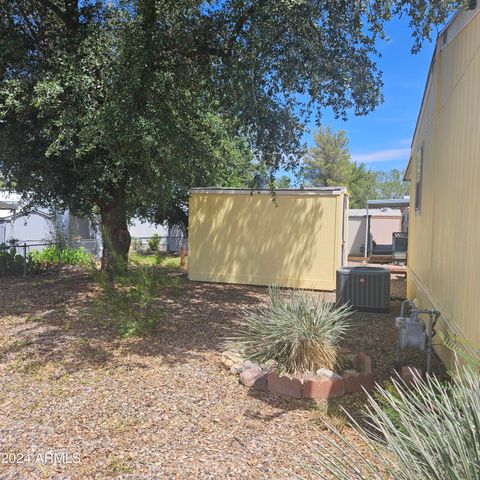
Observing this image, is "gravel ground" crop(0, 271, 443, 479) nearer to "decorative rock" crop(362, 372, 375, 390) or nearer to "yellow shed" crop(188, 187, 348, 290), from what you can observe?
"decorative rock" crop(362, 372, 375, 390)

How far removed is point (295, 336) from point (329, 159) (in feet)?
149

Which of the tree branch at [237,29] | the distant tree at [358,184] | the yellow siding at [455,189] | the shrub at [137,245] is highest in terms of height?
the distant tree at [358,184]

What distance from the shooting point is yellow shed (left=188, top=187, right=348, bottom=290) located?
9875 millimetres

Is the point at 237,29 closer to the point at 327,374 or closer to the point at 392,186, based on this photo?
the point at 327,374

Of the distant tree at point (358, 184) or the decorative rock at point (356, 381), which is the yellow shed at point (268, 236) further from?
the distant tree at point (358, 184)

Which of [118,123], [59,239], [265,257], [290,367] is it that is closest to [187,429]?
[290,367]

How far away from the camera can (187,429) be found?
3273mm

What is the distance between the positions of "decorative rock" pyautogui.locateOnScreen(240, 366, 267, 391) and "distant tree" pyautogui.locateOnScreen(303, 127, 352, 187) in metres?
43.7

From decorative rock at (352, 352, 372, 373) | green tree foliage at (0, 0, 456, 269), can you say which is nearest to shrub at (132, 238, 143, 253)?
green tree foliage at (0, 0, 456, 269)

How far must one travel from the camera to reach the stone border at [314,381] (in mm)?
3850

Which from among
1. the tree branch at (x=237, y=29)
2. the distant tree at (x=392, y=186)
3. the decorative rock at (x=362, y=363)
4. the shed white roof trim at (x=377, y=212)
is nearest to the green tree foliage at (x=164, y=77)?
the tree branch at (x=237, y=29)

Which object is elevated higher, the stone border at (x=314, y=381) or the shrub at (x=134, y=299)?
the shrub at (x=134, y=299)

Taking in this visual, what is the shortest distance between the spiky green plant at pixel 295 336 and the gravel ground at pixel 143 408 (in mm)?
398

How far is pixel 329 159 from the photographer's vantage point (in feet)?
156
